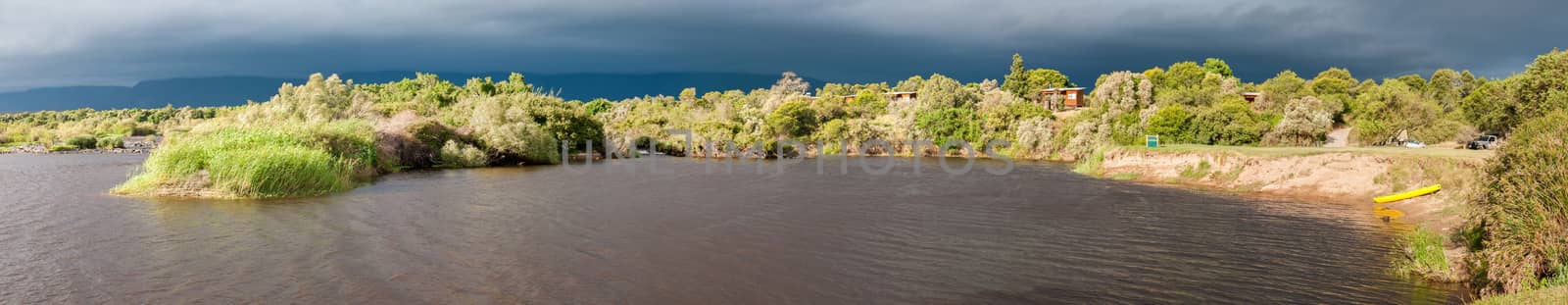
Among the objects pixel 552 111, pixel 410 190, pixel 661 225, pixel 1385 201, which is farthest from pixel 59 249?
pixel 552 111

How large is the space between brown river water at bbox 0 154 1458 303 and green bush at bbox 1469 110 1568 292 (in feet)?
3.44

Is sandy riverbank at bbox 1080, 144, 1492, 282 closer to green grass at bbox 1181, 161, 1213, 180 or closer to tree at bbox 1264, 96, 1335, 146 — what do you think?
green grass at bbox 1181, 161, 1213, 180

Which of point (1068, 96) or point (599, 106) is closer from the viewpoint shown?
point (1068, 96)

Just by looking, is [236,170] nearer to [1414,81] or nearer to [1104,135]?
[1104,135]

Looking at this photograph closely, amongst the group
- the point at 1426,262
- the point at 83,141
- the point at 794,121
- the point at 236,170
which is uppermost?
the point at 794,121

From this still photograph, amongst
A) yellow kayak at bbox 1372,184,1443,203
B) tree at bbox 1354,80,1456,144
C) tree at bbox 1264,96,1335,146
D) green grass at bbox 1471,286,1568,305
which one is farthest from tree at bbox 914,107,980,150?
green grass at bbox 1471,286,1568,305

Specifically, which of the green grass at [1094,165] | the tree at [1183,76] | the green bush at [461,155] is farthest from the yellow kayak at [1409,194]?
the tree at [1183,76]

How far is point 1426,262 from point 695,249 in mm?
12425

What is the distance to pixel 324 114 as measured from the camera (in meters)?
48.8

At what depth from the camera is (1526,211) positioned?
405 inches

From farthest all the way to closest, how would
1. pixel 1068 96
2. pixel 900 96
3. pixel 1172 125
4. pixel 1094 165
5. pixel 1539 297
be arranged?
pixel 900 96 < pixel 1068 96 < pixel 1172 125 < pixel 1094 165 < pixel 1539 297

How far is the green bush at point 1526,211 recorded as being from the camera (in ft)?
32.0

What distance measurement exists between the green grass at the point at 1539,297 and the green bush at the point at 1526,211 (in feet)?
3.51

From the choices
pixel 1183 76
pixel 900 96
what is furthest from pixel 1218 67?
pixel 900 96
